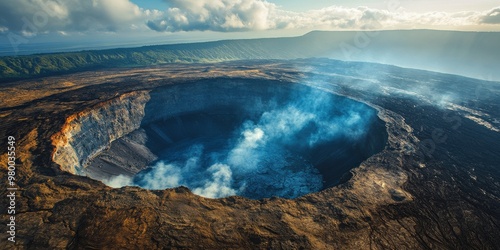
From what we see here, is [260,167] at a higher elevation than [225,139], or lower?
lower

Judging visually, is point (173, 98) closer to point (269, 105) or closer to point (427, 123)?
point (269, 105)

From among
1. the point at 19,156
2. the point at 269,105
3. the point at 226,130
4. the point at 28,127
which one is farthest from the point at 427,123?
the point at 28,127

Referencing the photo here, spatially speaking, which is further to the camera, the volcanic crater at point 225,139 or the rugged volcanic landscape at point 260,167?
the volcanic crater at point 225,139

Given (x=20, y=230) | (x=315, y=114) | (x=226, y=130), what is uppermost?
(x=20, y=230)

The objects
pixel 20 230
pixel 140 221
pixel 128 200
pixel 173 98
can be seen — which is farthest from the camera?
pixel 173 98

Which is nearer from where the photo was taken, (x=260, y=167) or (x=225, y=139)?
(x=260, y=167)

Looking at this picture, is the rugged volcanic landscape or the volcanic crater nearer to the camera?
the rugged volcanic landscape

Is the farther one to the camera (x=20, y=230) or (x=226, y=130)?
(x=226, y=130)

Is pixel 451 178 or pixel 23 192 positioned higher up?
pixel 23 192
